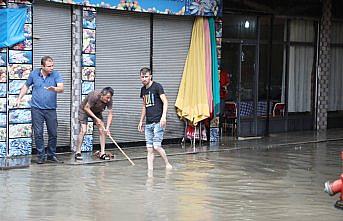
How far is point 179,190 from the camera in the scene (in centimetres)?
1016

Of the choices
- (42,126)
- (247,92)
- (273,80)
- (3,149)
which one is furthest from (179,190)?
(273,80)

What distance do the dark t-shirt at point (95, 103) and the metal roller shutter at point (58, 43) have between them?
85cm

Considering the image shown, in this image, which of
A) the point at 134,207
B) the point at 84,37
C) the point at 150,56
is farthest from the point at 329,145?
the point at 134,207

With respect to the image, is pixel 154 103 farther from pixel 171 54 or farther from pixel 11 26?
pixel 171 54

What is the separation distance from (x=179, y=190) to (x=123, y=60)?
544cm

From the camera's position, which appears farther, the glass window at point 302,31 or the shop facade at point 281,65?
the glass window at point 302,31

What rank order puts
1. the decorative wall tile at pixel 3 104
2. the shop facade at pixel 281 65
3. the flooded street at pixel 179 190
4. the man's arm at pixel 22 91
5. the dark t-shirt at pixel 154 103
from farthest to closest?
the shop facade at pixel 281 65
the decorative wall tile at pixel 3 104
the man's arm at pixel 22 91
the dark t-shirt at pixel 154 103
the flooded street at pixel 179 190

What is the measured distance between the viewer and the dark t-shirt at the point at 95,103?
13.0m

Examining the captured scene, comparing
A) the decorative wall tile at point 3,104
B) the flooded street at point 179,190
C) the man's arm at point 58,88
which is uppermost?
the man's arm at point 58,88

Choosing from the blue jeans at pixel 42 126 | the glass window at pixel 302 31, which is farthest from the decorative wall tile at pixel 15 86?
the glass window at pixel 302 31

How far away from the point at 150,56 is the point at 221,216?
24.7ft

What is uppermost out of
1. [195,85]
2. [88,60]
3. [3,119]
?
[88,60]

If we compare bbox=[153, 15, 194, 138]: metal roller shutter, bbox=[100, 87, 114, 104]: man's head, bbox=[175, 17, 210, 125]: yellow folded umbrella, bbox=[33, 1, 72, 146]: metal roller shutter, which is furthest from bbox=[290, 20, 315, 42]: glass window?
bbox=[100, 87, 114, 104]: man's head

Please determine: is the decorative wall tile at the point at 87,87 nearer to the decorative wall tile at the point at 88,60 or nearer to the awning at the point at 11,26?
the decorative wall tile at the point at 88,60
